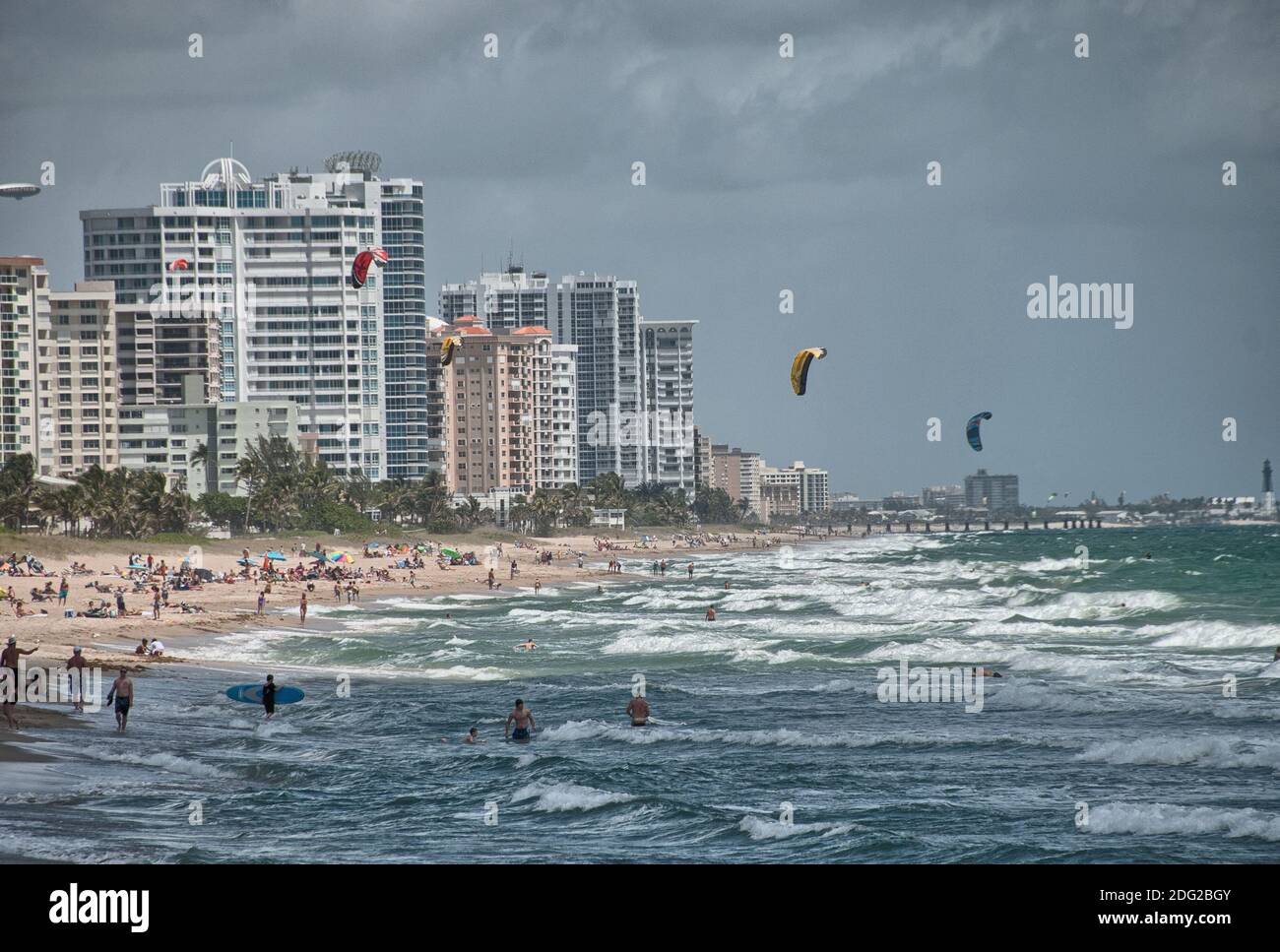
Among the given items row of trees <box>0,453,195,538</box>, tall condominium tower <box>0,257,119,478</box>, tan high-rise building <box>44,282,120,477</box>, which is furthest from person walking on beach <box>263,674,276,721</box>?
tan high-rise building <box>44,282,120,477</box>

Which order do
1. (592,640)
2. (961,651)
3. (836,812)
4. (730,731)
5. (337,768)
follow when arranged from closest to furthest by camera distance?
1. (836,812)
2. (337,768)
3. (730,731)
4. (961,651)
5. (592,640)

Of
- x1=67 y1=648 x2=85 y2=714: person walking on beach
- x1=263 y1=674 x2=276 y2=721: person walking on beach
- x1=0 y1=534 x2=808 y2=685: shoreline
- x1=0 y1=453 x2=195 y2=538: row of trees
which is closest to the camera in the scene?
x1=67 y1=648 x2=85 y2=714: person walking on beach

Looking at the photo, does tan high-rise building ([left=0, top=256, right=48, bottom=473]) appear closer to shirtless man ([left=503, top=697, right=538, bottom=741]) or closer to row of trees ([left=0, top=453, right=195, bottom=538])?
row of trees ([left=0, top=453, right=195, bottom=538])

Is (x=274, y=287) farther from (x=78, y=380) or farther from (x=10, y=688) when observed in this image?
(x=10, y=688)

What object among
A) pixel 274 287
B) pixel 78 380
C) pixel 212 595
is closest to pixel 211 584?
pixel 212 595
